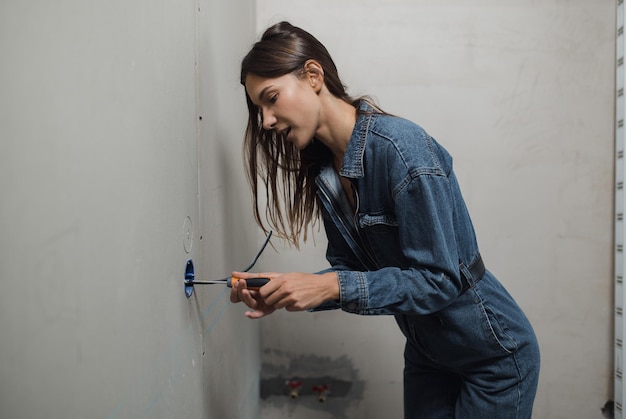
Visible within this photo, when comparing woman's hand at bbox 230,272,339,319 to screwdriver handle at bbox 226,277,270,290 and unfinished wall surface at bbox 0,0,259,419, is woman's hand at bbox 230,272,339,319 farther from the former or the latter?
unfinished wall surface at bbox 0,0,259,419

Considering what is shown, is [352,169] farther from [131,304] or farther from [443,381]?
[443,381]

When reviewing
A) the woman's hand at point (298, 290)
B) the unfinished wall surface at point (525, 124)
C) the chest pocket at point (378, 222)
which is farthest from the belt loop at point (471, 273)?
the unfinished wall surface at point (525, 124)

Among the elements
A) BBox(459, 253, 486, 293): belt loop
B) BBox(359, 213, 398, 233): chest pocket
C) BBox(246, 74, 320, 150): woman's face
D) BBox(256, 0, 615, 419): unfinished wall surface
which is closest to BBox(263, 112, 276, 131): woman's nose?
BBox(246, 74, 320, 150): woman's face

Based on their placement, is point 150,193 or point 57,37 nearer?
point 57,37

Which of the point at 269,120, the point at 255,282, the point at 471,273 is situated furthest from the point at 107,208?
the point at 471,273

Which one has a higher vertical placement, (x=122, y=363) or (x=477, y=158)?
(x=477, y=158)

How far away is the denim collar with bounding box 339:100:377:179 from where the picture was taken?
38.6 inches

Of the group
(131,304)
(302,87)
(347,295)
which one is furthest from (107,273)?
(302,87)

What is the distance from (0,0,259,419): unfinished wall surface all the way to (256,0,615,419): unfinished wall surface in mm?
866

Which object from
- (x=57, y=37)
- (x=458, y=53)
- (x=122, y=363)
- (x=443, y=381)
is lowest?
(x=443, y=381)

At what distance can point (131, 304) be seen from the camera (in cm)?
70

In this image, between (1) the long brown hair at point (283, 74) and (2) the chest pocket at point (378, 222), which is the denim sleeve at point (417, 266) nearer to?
(2) the chest pocket at point (378, 222)

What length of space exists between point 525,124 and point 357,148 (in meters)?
1.19

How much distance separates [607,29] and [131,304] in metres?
1.97
